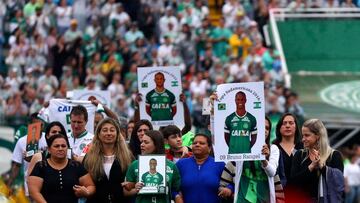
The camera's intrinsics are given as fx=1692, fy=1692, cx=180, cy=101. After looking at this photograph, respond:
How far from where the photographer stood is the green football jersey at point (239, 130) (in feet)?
58.1

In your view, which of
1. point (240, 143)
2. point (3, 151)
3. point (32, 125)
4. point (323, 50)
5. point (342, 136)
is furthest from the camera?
point (323, 50)

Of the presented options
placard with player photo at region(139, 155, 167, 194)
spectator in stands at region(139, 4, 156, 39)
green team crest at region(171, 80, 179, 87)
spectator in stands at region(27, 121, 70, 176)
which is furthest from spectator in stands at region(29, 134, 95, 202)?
spectator in stands at region(139, 4, 156, 39)

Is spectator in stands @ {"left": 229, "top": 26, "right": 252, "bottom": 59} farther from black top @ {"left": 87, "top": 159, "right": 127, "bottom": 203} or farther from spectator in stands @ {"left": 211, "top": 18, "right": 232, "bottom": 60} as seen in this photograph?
black top @ {"left": 87, "top": 159, "right": 127, "bottom": 203}

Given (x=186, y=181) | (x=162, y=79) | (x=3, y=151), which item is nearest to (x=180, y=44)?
(x=3, y=151)

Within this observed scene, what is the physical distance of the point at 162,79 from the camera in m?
21.1

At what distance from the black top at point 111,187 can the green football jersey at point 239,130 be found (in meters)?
1.25

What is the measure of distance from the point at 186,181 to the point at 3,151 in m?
11.7

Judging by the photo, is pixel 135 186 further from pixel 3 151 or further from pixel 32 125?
pixel 3 151

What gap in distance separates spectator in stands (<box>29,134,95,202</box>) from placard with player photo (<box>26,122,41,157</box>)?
1918mm

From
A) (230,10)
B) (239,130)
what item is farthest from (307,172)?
(230,10)

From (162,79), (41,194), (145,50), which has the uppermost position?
(145,50)

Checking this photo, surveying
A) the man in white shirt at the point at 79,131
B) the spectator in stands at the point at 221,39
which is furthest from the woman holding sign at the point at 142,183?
the spectator in stands at the point at 221,39

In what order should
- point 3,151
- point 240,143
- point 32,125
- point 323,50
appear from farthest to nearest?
point 323,50 → point 3,151 → point 32,125 → point 240,143

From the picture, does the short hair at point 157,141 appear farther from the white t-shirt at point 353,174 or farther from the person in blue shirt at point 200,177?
the white t-shirt at point 353,174
